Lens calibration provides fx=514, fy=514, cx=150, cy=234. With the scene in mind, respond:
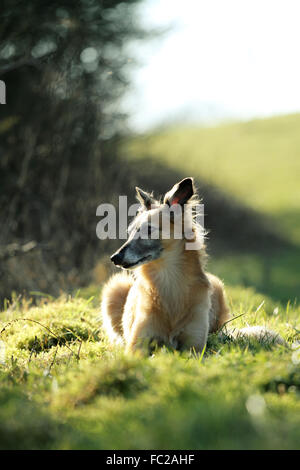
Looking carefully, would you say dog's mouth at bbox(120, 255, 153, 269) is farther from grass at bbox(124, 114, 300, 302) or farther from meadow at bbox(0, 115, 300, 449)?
grass at bbox(124, 114, 300, 302)

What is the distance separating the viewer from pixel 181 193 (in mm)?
5547

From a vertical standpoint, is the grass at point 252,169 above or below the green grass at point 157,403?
above

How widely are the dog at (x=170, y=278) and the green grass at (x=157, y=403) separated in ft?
1.51

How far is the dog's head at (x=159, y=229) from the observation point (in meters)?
5.27

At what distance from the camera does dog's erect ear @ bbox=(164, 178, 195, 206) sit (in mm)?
5488

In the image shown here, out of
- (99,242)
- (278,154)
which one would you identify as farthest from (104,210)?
(278,154)

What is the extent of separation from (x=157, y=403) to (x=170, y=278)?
2048mm

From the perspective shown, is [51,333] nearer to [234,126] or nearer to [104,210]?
[104,210]
